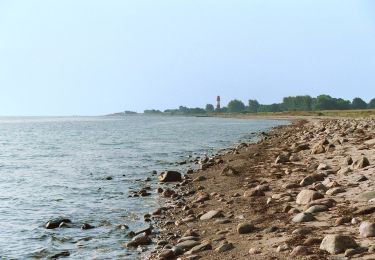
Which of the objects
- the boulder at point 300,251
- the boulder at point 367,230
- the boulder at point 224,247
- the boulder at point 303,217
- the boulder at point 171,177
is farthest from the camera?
the boulder at point 171,177

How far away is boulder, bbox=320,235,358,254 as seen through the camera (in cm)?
681

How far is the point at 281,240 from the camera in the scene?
26.5 feet

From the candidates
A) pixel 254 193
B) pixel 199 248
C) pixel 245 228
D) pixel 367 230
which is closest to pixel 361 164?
pixel 254 193

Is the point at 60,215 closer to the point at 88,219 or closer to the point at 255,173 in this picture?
the point at 88,219

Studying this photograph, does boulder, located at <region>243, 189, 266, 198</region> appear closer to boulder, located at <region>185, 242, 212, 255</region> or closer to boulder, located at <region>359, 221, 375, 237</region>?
boulder, located at <region>185, 242, 212, 255</region>

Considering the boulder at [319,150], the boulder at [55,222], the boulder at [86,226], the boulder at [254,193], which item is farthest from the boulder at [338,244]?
the boulder at [319,150]

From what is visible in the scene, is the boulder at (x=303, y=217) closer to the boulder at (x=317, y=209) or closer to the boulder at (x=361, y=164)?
the boulder at (x=317, y=209)

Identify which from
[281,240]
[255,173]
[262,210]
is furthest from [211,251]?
[255,173]

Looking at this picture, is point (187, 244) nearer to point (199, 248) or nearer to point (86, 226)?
point (199, 248)

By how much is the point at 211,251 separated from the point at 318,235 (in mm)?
2049

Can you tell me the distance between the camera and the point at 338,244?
6.85m

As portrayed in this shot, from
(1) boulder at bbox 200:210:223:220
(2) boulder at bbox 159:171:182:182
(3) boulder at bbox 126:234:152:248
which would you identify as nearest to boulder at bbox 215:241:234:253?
(3) boulder at bbox 126:234:152:248

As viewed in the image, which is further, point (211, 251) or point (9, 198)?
point (9, 198)

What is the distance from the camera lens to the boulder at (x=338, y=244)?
6.81m
